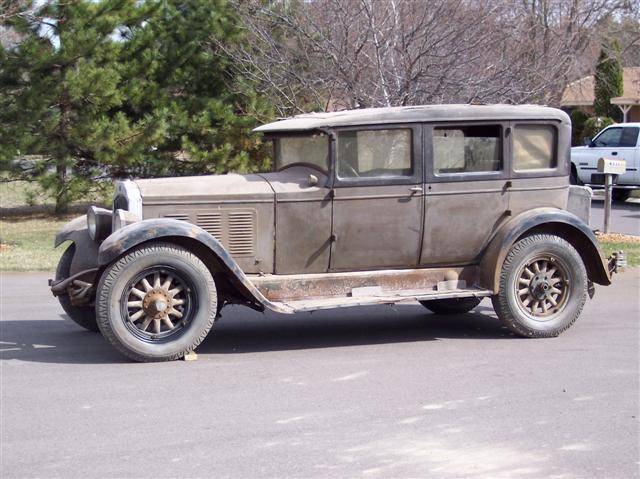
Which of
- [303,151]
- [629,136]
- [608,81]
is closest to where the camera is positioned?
[303,151]

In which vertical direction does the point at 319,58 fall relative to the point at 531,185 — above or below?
above

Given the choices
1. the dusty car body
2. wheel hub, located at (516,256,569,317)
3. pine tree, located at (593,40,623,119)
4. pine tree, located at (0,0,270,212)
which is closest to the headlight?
the dusty car body

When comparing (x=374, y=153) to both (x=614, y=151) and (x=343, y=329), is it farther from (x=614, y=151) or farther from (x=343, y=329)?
(x=614, y=151)

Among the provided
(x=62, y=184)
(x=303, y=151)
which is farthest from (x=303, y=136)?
(x=62, y=184)

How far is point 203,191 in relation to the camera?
23.6 ft

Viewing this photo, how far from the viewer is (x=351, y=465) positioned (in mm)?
4742

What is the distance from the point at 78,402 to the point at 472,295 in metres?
3.30

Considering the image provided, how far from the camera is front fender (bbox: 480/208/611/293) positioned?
7512 mm

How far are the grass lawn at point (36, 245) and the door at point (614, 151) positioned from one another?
7068 mm

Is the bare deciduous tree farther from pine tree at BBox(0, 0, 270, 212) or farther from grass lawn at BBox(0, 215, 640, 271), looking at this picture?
grass lawn at BBox(0, 215, 640, 271)

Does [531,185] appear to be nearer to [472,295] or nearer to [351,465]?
[472,295]

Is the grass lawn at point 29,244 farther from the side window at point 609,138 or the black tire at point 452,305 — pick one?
A: the side window at point 609,138

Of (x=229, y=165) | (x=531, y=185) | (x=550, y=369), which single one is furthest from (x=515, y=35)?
(x=550, y=369)

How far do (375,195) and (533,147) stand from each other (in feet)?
5.05
